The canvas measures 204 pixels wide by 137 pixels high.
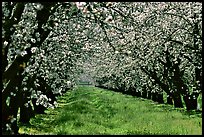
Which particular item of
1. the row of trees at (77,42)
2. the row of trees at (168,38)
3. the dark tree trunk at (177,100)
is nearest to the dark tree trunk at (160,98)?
the row of trees at (77,42)

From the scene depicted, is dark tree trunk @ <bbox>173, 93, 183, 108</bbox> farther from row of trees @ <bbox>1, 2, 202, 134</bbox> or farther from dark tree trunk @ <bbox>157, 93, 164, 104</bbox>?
dark tree trunk @ <bbox>157, 93, 164, 104</bbox>

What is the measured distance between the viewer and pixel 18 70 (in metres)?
13.9

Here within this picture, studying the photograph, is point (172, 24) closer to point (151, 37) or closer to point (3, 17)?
point (151, 37)

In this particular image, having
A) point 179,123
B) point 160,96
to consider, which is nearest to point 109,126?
point 179,123

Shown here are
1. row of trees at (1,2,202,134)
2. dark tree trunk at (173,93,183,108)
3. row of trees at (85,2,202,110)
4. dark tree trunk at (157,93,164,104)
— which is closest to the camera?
row of trees at (1,2,202,134)

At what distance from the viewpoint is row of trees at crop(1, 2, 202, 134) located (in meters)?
13.8

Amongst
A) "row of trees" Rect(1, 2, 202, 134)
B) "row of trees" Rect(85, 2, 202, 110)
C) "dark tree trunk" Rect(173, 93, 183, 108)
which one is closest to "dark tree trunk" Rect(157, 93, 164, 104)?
"row of trees" Rect(1, 2, 202, 134)

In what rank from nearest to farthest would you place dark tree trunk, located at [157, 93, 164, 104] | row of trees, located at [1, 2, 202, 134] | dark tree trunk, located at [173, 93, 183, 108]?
row of trees, located at [1, 2, 202, 134] → dark tree trunk, located at [173, 93, 183, 108] → dark tree trunk, located at [157, 93, 164, 104]

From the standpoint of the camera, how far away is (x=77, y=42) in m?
26.5

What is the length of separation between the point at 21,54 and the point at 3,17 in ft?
5.26

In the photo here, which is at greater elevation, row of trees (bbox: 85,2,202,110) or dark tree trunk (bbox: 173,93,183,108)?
row of trees (bbox: 85,2,202,110)

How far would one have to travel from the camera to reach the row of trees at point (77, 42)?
45.3ft

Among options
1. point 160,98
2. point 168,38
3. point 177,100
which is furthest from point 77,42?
point 160,98

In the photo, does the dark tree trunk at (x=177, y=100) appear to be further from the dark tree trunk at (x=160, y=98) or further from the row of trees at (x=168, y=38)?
the dark tree trunk at (x=160, y=98)
